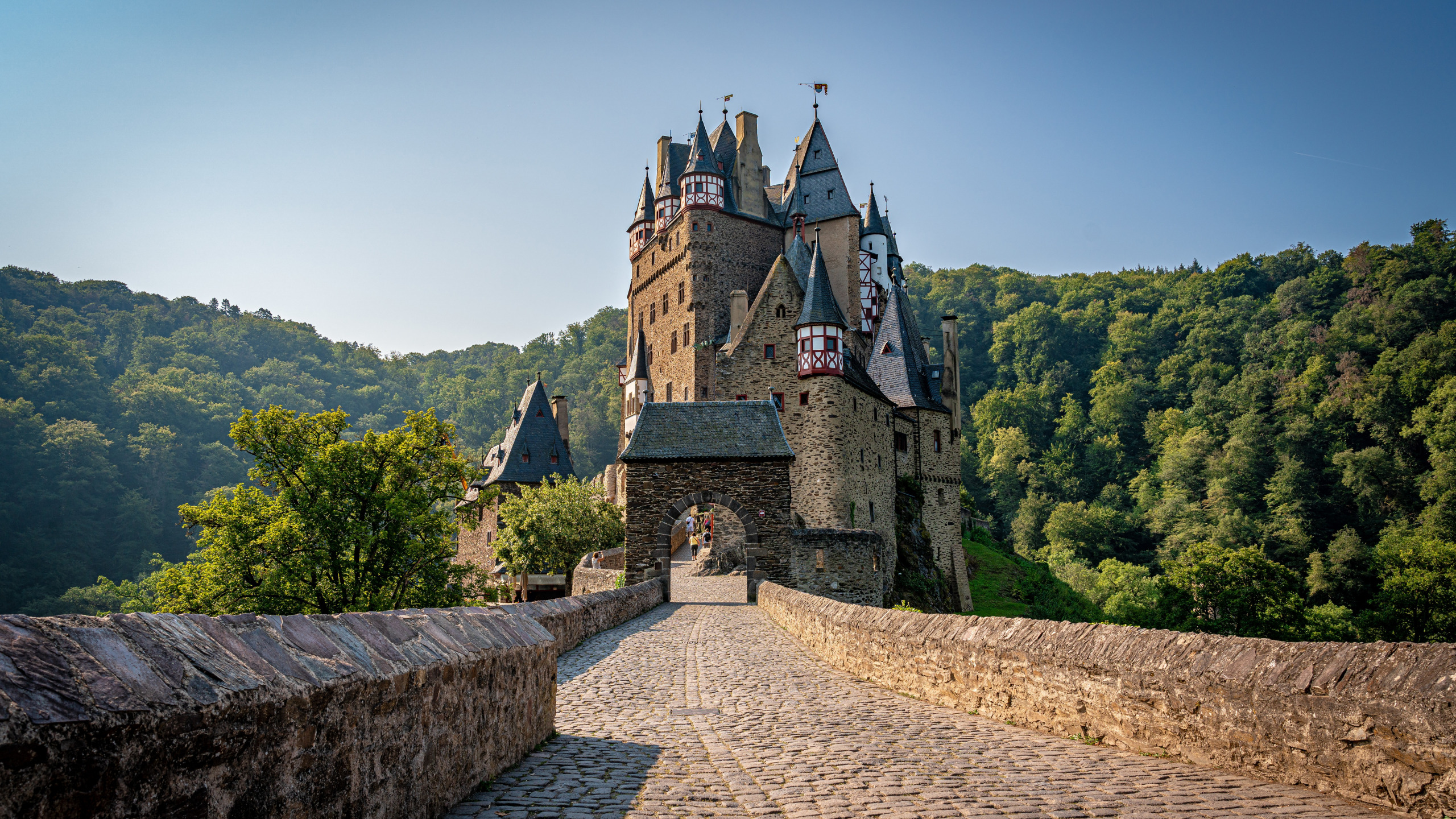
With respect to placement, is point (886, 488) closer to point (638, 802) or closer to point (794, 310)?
point (794, 310)

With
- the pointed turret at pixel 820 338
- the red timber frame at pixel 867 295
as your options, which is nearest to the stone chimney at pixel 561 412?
the red timber frame at pixel 867 295

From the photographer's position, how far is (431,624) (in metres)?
4.93

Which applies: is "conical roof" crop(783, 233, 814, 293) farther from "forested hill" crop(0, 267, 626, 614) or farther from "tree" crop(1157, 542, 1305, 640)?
"forested hill" crop(0, 267, 626, 614)

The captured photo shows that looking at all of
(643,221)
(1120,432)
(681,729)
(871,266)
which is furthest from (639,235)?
(681,729)

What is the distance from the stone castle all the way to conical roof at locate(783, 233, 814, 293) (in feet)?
0.36

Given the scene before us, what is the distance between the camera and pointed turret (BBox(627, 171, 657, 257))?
61.3 meters

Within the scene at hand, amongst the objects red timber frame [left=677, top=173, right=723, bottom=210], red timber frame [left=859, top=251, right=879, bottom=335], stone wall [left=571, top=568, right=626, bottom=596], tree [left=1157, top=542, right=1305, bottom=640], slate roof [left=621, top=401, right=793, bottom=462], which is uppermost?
red timber frame [left=677, top=173, right=723, bottom=210]

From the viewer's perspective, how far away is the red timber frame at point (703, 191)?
52219mm

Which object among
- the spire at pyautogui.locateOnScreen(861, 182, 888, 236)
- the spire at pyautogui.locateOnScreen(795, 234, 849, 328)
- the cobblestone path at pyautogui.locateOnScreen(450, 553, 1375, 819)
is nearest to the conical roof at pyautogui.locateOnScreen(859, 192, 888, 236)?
the spire at pyautogui.locateOnScreen(861, 182, 888, 236)

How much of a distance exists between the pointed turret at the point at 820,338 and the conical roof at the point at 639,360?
17265 millimetres

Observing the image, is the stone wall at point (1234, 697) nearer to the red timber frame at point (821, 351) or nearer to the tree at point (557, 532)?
the tree at point (557, 532)

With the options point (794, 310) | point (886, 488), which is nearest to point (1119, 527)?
point (886, 488)

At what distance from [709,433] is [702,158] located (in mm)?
29789

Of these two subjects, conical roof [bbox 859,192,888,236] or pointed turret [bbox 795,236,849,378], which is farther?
conical roof [bbox 859,192,888,236]
